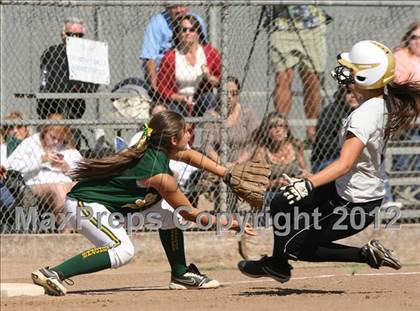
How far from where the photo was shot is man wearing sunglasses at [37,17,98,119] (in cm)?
1036

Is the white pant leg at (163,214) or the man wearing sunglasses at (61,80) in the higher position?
the man wearing sunglasses at (61,80)

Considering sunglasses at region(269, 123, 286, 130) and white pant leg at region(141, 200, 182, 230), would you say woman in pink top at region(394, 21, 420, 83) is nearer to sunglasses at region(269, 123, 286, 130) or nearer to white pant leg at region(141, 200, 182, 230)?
sunglasses at region(269, 123, 286, 130)

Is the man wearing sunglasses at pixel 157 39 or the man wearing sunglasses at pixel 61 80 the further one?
the man wearing sunglasses at pixel 157 39

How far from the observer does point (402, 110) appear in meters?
7.32

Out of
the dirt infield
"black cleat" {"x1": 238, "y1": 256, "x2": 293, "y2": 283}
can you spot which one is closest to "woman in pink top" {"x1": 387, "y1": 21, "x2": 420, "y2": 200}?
the dirt infield

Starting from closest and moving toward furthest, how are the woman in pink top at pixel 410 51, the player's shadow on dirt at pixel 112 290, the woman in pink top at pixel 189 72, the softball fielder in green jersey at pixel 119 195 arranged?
1. the softball fielder in green jersey at pixel 119 195
2. the player's shadow on dirt at pixel 112 290
3. the woman in pink top at pixel 189 72
4. the woman in pink top at pixel 410 51

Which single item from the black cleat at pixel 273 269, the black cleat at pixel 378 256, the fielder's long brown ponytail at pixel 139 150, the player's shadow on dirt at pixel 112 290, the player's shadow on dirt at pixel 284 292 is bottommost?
the player's shadow on dirt at pixel 112 290

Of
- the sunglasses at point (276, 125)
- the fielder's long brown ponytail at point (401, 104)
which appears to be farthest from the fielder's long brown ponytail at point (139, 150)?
the sunglasses at point (276, 125)

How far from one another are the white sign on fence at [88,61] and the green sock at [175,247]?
2878 millimetres

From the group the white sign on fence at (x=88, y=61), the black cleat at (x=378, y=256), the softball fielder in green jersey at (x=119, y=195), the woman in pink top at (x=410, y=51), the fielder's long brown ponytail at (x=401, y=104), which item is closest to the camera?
the fielder's long brown ponytail at (x=401, y=104)

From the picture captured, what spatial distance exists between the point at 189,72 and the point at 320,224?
148 inches

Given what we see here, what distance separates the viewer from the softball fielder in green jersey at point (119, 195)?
24.5 feet

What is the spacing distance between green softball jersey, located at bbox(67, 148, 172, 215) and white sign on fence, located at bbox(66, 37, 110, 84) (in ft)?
9.13

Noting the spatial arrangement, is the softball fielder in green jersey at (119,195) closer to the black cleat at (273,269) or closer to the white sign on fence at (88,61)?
the black cleat at (273,269)
